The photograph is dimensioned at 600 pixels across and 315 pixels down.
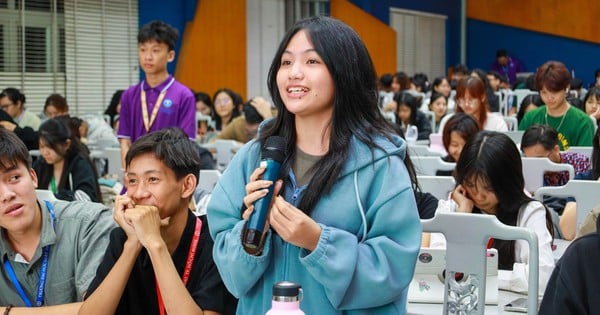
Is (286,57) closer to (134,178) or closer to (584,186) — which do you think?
(134,178)

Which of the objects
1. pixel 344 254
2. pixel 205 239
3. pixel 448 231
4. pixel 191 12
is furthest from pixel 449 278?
pixel 191 12

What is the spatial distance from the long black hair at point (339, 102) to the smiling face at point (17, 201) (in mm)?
1011

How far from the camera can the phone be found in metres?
2.69

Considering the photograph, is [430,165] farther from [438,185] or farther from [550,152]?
[438,185]

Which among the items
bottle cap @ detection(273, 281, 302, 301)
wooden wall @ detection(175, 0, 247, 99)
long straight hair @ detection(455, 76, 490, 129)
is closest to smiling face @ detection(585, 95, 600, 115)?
long straight hair @ detection(455, 76, 490, 129)

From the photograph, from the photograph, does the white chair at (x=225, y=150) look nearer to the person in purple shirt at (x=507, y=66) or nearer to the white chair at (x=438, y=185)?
the white chair at (x=438, y=185)

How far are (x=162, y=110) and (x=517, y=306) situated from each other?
2.71m

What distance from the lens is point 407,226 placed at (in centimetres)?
175

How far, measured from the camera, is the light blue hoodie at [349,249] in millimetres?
1703

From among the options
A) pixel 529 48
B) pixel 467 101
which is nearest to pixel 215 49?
pixel 467 101

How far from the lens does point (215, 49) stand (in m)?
14.2

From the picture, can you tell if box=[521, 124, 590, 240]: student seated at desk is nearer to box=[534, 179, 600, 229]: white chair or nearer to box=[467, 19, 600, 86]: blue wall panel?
box=[534, 179, 600, 229]: white chair

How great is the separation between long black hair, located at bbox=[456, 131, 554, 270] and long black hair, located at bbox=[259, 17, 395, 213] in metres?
1.46

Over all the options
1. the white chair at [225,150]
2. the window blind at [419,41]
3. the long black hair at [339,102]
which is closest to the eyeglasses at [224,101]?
the white chair at [225,150]
